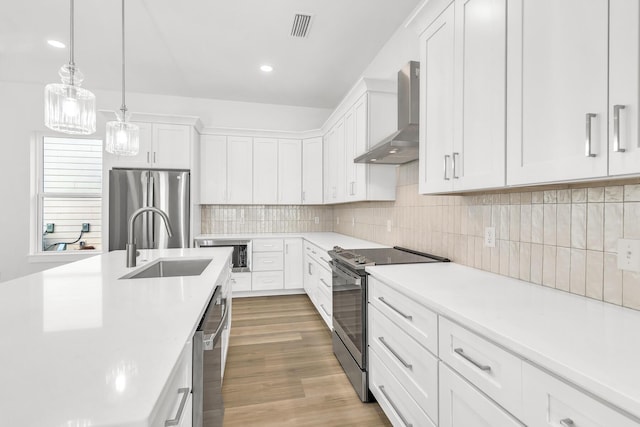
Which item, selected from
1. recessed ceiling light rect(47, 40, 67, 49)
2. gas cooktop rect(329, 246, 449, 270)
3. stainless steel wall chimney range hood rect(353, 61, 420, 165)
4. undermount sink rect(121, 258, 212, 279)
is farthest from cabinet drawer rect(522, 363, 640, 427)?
recessed ceiling light rect(47, 40, 67, 49)

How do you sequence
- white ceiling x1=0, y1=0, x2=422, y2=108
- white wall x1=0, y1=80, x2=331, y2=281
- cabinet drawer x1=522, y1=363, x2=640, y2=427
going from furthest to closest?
white wall x1=0, y1=80, x2=331, y2=281 → white ceiling x1=0, y1=0, x2=422, y2=108 → cabinet drawer x1=522, y1=363, x2=640, y2=427

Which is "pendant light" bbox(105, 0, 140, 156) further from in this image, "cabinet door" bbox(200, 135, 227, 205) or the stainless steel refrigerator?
"cabinet door" bbox(200, 135, 227, 205)

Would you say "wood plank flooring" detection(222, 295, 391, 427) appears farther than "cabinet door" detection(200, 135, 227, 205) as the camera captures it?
No

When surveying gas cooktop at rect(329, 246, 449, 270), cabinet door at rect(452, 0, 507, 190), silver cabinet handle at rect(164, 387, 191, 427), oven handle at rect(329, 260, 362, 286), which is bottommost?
silver cabinet handle at rect(164, 387, 191, 427)

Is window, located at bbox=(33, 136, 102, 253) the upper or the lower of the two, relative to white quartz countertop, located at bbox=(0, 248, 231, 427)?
upper

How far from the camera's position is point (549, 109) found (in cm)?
108

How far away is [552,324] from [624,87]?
72 cm

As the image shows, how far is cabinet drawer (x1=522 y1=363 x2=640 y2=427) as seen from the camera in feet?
2.19

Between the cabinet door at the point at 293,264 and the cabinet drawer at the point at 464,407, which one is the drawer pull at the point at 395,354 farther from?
the cabinet door at the point at 293,264

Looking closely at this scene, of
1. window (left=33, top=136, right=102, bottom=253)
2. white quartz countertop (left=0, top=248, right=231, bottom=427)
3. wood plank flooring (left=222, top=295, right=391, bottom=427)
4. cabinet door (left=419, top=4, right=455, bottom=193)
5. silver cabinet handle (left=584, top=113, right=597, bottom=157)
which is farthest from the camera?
window (left=33, top=136, right=102, bottom=253)

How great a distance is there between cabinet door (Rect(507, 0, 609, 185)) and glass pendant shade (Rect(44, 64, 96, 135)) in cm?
214

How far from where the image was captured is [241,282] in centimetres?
430

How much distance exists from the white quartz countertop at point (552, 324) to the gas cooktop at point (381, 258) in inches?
15.7

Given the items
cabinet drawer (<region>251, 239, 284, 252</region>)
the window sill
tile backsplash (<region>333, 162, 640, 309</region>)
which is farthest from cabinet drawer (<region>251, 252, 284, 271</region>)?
tile backsplash (<region>333, 162, 640, 309</region>)
